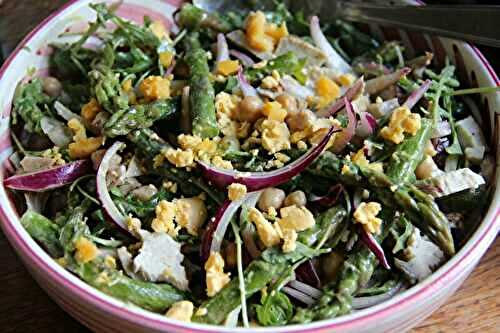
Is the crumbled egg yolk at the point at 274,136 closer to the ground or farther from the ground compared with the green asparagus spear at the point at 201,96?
closer to the ground

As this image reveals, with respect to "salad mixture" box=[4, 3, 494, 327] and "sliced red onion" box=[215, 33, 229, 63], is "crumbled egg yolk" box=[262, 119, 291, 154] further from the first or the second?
"sliced red onion" box=[215, 33, 229, 63]

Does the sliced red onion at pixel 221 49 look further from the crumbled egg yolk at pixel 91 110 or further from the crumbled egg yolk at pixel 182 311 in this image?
the crumbled egg yolk at pixel 182 311

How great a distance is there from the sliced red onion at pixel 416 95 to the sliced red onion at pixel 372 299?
80cm

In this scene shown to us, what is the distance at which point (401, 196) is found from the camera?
7.75 ft

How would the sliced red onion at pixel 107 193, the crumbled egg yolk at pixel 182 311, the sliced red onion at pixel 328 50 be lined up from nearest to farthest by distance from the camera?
the crumbled egg yolk at pixel 182 311 < the sliced red onion at pixel 107 193 < the sliced red onion at pixel 328 50

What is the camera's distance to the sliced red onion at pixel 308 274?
236 cm

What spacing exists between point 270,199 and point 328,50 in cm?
99

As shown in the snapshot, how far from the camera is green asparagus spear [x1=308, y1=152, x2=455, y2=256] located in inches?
91.4

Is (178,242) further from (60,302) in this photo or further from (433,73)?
(433,73)

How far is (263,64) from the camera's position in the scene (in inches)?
115

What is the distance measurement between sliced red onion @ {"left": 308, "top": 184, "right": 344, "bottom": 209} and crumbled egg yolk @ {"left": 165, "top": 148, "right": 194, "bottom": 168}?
0.46m

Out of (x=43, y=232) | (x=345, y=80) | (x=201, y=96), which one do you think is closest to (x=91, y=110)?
(x=201, y=96)

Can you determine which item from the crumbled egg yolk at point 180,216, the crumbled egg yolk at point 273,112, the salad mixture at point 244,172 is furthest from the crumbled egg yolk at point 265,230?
the crumbled egg yolk at point 273,112

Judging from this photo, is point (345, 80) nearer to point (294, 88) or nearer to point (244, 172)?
point (294, 88)
